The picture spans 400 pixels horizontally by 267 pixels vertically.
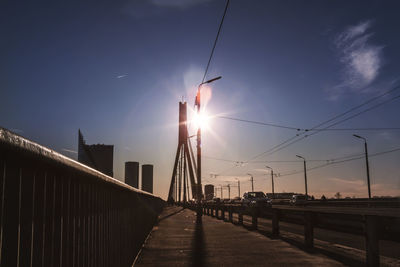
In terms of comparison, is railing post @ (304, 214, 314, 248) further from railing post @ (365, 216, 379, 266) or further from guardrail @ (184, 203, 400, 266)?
railing post @ (365, 216, 379, 266)

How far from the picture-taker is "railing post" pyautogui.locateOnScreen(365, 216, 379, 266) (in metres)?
6.69

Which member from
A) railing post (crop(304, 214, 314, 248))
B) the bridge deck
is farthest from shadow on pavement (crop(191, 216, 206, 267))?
railing post (crop(304, 214, 314, 248))

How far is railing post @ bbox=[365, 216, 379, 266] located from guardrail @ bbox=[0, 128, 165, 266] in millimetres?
4812

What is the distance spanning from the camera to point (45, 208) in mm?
2066

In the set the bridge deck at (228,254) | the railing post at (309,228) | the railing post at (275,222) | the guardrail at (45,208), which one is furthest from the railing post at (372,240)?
the railing post at (275,222)

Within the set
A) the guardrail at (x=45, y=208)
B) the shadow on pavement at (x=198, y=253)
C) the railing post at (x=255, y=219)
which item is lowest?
the shadow on pavement at (x=198, y=253)

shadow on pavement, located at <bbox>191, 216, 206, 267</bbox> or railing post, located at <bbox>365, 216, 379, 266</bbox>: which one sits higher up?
railing post, located at <bbox>365, 216, 379, 266</bbox>

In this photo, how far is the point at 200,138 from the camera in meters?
25.8

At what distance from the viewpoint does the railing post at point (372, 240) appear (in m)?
6.69

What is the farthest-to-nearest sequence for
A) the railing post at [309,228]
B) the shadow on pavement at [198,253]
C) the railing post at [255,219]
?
1. the railing post at [255,219]
2. the railing post at [309,228]
3. the shadow on pavement at [198,253]

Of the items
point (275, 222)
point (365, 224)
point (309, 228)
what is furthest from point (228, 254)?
point (275, 222)

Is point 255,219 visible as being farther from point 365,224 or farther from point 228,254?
point 365,224

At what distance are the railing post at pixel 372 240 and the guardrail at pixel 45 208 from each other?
15.8 feet

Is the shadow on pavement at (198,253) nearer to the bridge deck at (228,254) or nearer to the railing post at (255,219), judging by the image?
the bridge deck at (228,254)
